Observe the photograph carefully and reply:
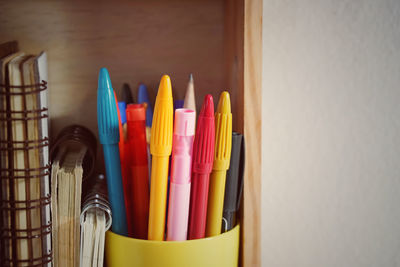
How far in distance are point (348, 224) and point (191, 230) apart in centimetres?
27

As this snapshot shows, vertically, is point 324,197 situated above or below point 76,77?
below

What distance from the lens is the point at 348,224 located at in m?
0.50

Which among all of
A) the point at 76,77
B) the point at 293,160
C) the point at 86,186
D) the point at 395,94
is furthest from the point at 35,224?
the point at 395,94

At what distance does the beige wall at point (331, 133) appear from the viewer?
18.5 inches

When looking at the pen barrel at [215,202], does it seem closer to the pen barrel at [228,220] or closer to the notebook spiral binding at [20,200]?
the pen barrel at [228,220]

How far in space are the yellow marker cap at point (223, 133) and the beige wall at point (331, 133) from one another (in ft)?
0.55

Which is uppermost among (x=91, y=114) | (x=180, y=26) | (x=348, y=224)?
(x=180, y=26)

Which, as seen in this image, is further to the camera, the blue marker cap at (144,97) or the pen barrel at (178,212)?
the blue marker cap at (144,97)

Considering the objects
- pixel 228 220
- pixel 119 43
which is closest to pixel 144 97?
pixel 119 43

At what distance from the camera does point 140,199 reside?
35 cm

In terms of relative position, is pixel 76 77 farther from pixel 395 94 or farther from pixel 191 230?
pixel 395 94

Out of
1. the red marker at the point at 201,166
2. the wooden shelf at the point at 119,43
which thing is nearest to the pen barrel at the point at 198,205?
the red marker at the point at 201,166

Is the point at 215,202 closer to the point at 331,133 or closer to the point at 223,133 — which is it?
the point at 223,133

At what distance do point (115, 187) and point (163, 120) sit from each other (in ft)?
0.29
